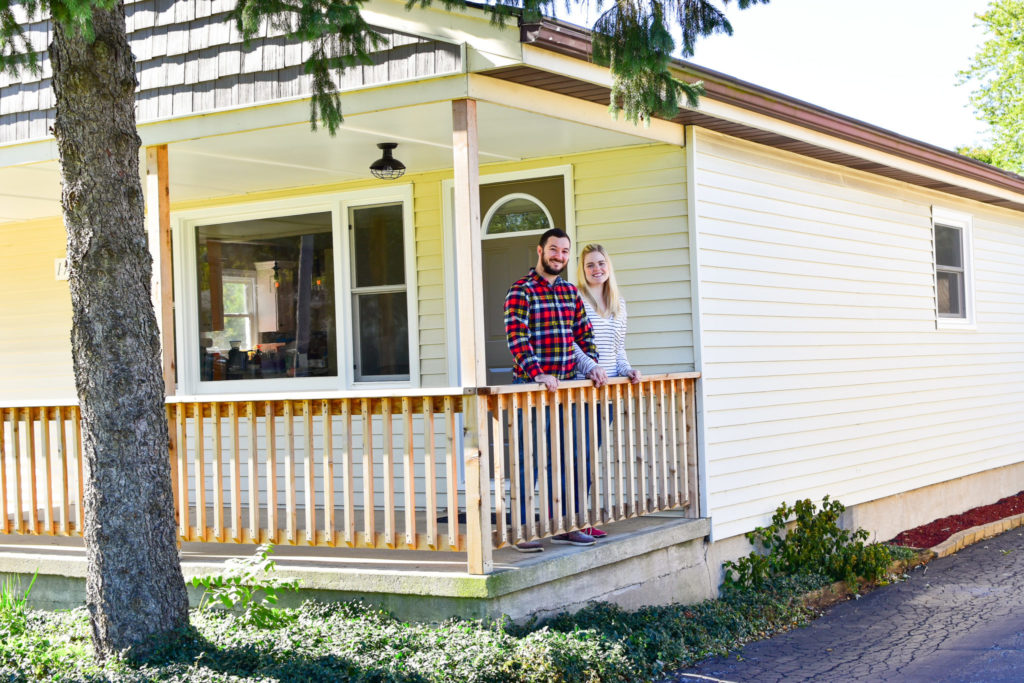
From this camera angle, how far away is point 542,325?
6.72 metres

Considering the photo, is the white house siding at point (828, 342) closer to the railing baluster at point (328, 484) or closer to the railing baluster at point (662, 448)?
the railing baluster at point (662, 448)

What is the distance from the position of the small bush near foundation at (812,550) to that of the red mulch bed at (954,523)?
1.57 m

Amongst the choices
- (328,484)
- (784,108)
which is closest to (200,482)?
(328,484)

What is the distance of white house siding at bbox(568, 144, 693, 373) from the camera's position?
26.1 feet

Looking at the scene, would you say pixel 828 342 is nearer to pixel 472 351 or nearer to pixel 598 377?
pixel 598 377

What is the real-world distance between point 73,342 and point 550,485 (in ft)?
8.80

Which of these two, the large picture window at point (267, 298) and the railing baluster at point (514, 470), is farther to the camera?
the large picture window at point (267, 298)

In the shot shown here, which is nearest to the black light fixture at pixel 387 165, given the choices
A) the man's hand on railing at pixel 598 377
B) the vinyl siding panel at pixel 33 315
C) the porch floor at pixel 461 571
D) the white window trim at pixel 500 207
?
the white window trim at pixel 500 207

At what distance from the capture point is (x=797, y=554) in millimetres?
8391

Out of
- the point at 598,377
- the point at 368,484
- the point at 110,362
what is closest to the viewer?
the point at 110,362

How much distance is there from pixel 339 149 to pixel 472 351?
2575 millimetres

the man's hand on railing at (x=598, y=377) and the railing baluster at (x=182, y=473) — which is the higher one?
the man's hand on railing at (x=598, y=377)

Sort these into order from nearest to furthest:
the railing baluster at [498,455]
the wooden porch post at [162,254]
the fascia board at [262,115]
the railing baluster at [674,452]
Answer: the railing baluster at [498,455]
the fascia board at [262,115]
the wooden porch post at [162,254]
the railing baluster at [674,452]

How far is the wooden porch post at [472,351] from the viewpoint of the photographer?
236 inches
